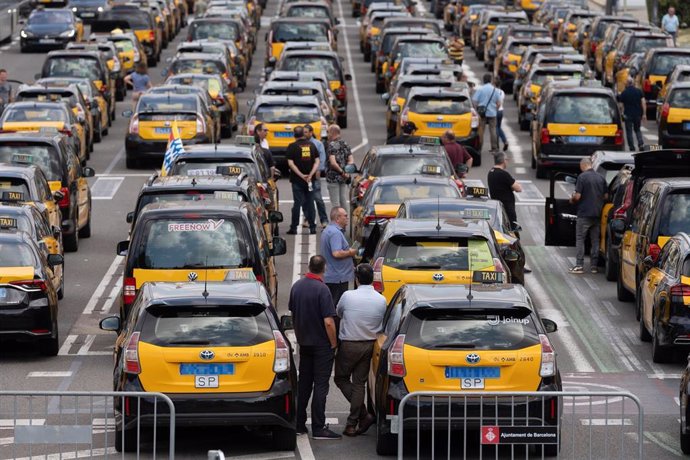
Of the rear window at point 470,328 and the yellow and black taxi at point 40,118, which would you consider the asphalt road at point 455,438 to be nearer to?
the rear window at point 470,328

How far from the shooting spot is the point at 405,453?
15.6 m

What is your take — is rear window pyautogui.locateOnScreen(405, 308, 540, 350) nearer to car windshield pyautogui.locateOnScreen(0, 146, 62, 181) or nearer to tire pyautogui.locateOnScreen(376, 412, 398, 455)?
tire pyautogui.locateOnScreen(376, 412, 398, 455)

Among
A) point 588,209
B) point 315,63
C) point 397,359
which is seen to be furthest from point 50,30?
point 397,359

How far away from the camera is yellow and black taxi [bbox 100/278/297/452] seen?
1514 cm

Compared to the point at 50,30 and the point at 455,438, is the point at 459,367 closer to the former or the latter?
the point at 455,438

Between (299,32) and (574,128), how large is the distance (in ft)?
64.1

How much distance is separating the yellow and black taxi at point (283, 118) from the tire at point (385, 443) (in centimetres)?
2055

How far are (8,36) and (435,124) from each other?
3115 cm

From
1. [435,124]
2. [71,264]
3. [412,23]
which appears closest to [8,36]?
[412,23]

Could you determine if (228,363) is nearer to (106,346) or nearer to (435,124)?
(106,346)

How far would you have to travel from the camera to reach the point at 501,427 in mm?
13672

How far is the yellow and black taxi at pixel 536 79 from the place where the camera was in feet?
140

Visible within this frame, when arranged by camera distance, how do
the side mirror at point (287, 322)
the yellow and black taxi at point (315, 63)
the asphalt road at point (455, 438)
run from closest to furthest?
the asphalt road at point (455, 438), the side mirror at point (287, 322), the yellow and black taxi at point (315, 63)

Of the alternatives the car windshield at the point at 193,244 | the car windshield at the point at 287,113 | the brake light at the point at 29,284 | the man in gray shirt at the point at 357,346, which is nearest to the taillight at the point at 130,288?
the car windshield at the point at 193,244
